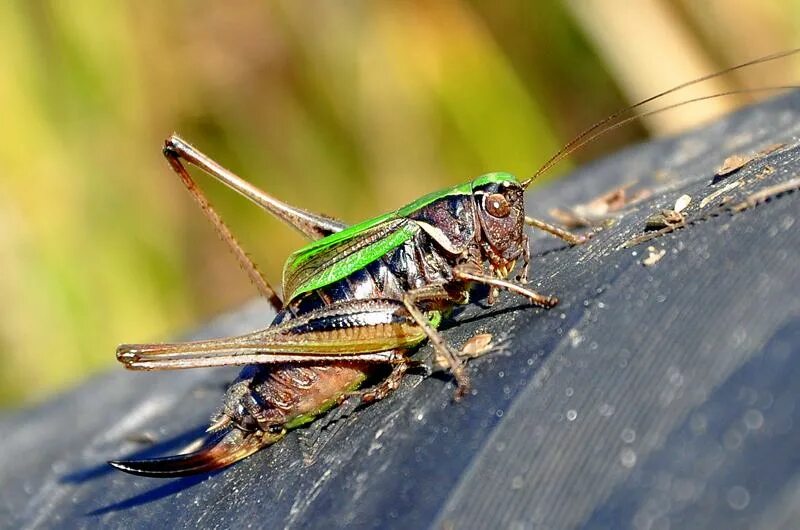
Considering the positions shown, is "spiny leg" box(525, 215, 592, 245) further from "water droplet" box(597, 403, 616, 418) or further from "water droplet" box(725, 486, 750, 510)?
"water droplet" box(725, 486, 750, 510)

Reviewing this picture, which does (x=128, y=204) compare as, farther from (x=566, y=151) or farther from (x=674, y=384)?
(x=674, y=384)

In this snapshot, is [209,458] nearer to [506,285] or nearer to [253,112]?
[506,285]

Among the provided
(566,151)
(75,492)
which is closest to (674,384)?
(566,151)

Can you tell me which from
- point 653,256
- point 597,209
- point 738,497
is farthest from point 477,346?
point 597,209

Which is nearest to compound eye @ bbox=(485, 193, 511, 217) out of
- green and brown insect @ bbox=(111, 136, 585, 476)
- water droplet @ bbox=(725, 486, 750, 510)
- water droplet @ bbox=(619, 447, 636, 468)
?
green and brown insect @ bbox=(111, 136, 585, 476)

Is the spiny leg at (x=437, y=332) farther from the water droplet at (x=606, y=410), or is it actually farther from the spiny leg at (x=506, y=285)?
the water droplet at (x=606, y=410)

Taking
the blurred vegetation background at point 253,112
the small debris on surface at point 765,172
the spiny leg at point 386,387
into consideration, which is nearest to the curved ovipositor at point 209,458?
the spiny leg at point 386,387
